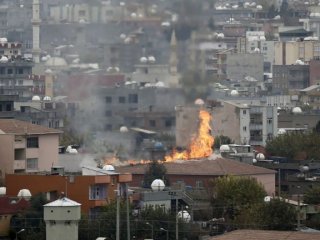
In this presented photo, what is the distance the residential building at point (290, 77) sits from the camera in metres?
131

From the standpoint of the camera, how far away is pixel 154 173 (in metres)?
75.6

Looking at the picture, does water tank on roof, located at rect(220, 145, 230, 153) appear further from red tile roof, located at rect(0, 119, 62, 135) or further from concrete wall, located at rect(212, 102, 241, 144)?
red tile roof, located at rect(0, 119, 62, 135)

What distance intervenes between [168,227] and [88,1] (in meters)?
52.0

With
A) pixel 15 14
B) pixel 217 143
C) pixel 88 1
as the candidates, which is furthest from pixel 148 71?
pixel 15 14

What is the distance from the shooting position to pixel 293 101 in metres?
122

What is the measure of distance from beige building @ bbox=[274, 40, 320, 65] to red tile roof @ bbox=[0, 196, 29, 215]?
75727 mm

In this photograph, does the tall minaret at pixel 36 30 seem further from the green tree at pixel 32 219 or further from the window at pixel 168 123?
the green tree at pixel 32 219

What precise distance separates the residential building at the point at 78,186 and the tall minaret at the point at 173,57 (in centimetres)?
2423

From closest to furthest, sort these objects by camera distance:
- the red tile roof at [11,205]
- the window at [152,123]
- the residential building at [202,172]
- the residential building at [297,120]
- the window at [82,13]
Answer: the red tile roof at [11,205], the residential building at [202,172], the window at [152,123], the residential building at [297,120], the window at [82,13]

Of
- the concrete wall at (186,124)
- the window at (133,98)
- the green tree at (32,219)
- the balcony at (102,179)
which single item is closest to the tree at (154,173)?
the balcony at (102,179)

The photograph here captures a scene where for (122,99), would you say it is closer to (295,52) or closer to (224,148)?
(224,148)

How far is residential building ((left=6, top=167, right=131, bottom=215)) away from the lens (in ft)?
214

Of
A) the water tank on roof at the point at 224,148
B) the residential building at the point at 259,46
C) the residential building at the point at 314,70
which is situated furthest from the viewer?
the residential building at the point at 259,46

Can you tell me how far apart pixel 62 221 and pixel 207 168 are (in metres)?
26.2
